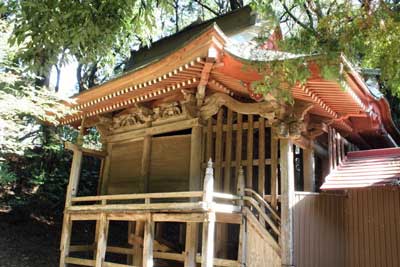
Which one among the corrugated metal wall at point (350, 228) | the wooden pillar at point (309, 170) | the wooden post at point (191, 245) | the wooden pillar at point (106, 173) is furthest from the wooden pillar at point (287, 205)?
the wooden pillar at point (106, 173)

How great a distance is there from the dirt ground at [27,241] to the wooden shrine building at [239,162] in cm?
274

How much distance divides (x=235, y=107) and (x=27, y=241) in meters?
8.69

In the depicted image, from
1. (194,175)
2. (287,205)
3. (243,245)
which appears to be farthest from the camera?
(194,175)

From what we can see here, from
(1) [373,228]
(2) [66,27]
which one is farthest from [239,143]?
(2) [66,27]

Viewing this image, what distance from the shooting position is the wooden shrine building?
19.5 feet

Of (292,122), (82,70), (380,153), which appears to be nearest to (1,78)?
(292,122)

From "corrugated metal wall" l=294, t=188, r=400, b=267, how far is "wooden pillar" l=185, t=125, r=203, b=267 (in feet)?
6.10

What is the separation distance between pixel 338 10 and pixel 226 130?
11.0 feet

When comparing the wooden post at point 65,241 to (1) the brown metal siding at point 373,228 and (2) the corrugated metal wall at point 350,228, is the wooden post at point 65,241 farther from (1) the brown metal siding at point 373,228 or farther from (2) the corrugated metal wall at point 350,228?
(1) the brown metal siding at point 373,228

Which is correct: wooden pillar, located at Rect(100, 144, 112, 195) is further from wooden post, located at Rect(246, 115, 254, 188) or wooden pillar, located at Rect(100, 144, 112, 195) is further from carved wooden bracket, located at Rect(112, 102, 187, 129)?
wooden post, located at Rect(246, 115, 254, 188)

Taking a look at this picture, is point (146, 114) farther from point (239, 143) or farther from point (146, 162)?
point (239, 143)

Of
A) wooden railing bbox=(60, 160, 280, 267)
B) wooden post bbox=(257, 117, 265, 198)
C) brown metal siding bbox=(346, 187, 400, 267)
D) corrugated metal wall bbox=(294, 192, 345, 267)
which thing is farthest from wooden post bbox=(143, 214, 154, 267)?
brown metal siding bbox=(346, 187, 400, 267)

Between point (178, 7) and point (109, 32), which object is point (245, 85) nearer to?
point (109, 32)

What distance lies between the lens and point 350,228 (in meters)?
7.12
